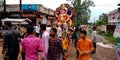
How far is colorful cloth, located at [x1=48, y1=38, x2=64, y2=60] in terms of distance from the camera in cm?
766

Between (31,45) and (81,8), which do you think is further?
(81,8)

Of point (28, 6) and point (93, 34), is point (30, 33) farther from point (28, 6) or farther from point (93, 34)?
point (28, 6)

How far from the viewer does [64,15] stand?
61.4 ft

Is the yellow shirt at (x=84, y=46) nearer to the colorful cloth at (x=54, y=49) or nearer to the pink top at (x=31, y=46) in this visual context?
the colorful cloth at (x=54, y=49)

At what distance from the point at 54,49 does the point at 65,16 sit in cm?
1105

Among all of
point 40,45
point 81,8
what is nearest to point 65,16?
point 40,45

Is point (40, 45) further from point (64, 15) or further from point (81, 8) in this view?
point (81, 8)

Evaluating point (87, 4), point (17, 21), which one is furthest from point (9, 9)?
Result: point (87, 4)

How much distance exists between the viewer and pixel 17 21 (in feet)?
97.7

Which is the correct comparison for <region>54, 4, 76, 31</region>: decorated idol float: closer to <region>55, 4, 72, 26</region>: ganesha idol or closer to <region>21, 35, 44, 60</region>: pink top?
<region>55, 4, 72, 26</region>: ganesha idol

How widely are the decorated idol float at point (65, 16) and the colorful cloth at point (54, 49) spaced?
31.4 feet

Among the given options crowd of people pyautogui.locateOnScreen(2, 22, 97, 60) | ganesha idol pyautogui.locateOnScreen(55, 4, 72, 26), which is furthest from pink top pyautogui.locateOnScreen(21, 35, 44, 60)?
Result: ganesha idol pyautogui.locateOnScreen(55, 4, 72, 26)

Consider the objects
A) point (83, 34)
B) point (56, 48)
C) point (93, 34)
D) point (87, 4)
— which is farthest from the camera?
point (87, 4)

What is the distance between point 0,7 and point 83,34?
34653 mm
